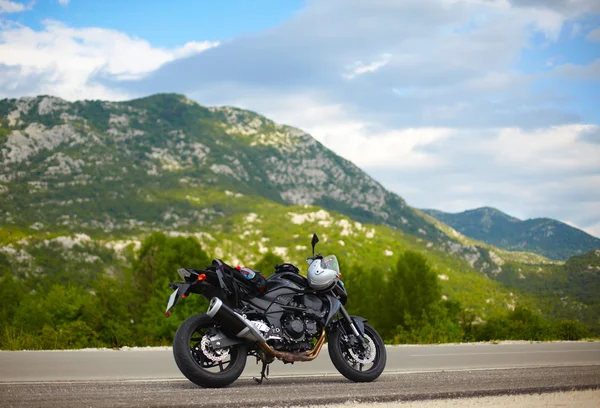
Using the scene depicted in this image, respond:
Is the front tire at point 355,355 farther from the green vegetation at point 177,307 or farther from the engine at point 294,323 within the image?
the green vegetation at point 177,307

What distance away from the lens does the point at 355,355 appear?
8594 millimetres

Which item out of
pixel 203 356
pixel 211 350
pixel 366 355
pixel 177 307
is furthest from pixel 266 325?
pixel 177 307

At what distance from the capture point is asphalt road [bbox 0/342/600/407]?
244 inches

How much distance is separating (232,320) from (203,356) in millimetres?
580

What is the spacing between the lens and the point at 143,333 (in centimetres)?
3694

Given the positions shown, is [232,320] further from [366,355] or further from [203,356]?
[366,355]

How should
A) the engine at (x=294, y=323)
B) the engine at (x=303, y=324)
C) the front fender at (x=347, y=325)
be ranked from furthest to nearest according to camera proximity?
1. the front fender at (x=347, y=325)
2. the engine at (x=303, y=324)
3. the engine at (x=294, y=323)

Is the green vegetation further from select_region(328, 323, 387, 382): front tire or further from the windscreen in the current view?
the windscreen

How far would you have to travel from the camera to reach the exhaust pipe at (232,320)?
295 inches

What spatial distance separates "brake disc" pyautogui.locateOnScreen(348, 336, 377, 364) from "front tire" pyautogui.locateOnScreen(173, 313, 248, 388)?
1658mm

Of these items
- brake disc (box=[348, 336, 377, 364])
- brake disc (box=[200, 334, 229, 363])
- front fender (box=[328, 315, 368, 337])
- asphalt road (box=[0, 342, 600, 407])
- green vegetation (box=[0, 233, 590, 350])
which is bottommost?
green vegetation (box=[0, 233, 590, 350])

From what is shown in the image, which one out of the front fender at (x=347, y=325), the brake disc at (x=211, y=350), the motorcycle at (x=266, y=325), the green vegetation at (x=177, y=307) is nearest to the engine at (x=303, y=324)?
the motorcycle at (x=266, y=325)

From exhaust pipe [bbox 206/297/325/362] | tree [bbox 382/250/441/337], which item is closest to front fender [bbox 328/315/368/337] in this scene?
exhaust pipe [bbox 206/297/325/362]

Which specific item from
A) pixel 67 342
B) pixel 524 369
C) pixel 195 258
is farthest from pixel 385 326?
pixel 524 369
